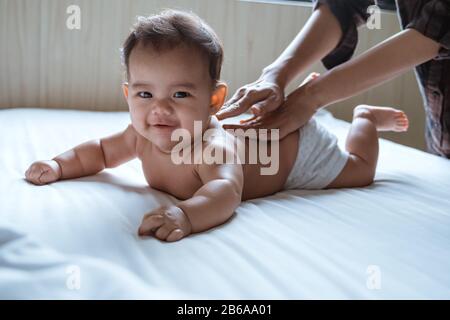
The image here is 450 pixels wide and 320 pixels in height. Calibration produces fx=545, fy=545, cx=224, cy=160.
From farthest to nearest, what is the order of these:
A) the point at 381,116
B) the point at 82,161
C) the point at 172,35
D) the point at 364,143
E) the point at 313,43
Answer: the point at 313,43
the point at 381,116
the point at 364,143
the point at 82,161
the point at 172,35

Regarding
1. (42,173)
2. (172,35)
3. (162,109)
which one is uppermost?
(172,35)

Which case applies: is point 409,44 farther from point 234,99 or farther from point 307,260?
point 307,260

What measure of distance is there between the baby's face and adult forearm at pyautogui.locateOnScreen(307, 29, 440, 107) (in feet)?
1.32

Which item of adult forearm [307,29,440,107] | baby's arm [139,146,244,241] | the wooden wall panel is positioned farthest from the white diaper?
the wooden wall panel

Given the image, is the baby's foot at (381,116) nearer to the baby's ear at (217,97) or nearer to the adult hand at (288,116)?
the adult hand at (288,116)

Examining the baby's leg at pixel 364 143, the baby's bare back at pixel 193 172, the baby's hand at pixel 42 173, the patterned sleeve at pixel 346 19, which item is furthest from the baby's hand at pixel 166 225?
the patterned sleeve at pixel 346 19

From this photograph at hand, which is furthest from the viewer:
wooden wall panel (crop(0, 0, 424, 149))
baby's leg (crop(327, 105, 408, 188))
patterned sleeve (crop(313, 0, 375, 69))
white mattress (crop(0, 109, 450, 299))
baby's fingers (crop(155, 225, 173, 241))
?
wooden wall panel (crop(0, 0, 424, 149))

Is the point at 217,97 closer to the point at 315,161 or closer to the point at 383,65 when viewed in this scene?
the point at 315,161

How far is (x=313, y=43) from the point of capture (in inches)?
57.4

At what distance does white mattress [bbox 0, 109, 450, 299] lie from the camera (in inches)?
23.9

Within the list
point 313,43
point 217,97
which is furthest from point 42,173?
point 313,43

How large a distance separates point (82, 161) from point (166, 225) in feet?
1.27

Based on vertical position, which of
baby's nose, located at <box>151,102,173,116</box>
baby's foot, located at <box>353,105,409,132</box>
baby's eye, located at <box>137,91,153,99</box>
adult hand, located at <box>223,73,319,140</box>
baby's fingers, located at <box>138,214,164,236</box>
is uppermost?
baby's eye, located at <box>137,91,153,99</box>

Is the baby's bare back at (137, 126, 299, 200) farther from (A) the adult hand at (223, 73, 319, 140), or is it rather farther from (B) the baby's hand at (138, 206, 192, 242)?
(B) the baby's hand at (138, 206, 192, 242)
